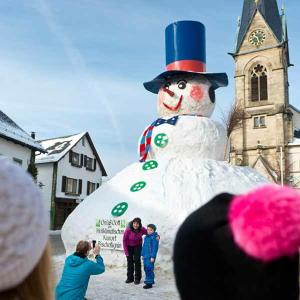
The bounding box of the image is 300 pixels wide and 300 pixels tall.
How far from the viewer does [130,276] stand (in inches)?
310

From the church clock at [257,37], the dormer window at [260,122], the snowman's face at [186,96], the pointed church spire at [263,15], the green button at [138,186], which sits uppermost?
the pointed church spire at [263,15]

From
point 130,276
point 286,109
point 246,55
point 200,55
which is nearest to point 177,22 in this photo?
point 200,55

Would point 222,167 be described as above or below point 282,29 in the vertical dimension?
below

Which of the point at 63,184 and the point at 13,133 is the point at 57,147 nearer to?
the point at 63,184

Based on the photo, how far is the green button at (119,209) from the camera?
8.80 m

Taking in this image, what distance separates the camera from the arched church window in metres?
41.3

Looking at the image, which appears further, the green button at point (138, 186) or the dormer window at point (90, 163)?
the dormer window at point (90, 163)

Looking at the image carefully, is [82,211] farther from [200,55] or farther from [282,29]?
[282,29]

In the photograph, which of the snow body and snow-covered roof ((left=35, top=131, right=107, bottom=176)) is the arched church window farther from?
the snow body

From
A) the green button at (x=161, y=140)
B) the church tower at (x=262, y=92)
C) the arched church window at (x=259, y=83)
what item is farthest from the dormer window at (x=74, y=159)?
the arched church window at (x=259, y=83)

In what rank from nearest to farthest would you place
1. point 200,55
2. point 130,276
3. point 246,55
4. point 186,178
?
point 130,276
point 186,178
point 200,55
point 246,55

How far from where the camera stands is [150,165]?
9.69 m

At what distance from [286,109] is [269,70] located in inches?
193

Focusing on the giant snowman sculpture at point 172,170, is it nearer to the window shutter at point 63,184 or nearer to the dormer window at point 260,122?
the window shutter at point 63,184
